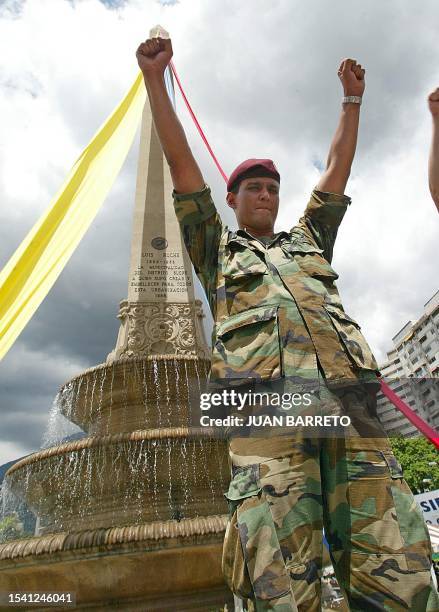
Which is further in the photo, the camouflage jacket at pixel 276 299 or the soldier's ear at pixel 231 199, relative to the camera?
the soldier's ear at pixel 231 199

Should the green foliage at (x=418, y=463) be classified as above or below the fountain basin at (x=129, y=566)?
above

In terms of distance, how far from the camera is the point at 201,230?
2.35 m

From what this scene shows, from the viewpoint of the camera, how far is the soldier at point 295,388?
1.54 metres

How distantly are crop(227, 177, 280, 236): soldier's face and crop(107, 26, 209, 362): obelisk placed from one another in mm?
4827

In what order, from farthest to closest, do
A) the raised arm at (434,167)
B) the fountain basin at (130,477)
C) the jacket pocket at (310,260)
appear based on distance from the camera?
the fountain basin at (130,477), the raised arm at (434,167), the jacket pocket at (310,260)

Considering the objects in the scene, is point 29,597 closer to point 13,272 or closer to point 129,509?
point 129,509

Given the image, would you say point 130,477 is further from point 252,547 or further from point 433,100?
point 433,100

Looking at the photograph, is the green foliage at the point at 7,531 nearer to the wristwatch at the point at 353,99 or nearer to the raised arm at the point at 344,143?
the raised arm at the point at 344,143

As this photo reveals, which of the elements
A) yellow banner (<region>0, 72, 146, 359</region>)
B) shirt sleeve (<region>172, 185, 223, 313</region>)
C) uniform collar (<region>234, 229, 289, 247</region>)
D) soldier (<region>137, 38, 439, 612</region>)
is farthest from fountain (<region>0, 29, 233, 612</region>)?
yellow banner (<region>0, 72, 146, 359</region>)

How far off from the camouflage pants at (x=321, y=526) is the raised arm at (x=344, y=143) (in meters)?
1.40

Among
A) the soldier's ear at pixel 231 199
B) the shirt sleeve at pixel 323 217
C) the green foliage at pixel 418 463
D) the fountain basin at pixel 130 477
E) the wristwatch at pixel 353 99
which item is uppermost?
the green foliage at pixel 418 463

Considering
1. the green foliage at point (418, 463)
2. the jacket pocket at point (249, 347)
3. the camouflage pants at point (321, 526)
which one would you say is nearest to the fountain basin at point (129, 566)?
the camouflage pants at point (321, 526)

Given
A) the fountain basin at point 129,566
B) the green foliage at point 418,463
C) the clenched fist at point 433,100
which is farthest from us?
the green foliage at point 418,463

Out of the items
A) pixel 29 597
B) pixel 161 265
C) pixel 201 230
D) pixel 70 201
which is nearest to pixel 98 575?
pixel 29 597
